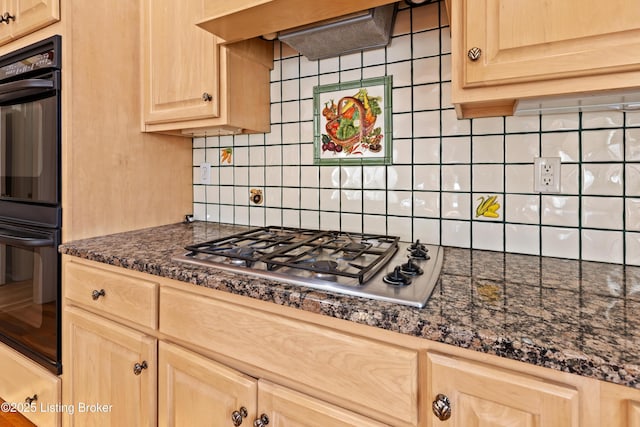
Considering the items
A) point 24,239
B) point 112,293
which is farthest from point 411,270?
point 24,239

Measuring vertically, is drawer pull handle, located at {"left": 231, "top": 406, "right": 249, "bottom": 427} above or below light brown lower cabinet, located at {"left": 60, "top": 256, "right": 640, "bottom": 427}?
below

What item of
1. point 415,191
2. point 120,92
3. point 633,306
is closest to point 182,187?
point 120,92

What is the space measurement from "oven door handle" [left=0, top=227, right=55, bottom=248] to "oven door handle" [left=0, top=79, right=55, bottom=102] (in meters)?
0.55

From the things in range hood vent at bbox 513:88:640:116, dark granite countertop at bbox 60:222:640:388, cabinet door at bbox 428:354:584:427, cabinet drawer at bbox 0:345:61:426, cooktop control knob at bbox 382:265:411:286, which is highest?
range hood vent at bbox 513:88:640:116

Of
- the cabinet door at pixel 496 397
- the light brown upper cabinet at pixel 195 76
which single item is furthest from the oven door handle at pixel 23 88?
the cabinet door at pixel 496 397

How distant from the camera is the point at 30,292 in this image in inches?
53.6

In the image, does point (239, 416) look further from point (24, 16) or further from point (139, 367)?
point (24, 16)

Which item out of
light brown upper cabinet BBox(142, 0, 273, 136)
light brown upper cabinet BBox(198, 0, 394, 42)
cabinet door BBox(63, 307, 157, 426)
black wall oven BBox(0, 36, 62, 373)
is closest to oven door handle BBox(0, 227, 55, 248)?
black wall oven BBox(0, 36, 62, 373)

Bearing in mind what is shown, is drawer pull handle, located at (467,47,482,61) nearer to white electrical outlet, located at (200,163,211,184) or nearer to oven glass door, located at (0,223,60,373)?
white electrical outlet, located at (200,163,211,184)

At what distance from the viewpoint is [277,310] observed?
79 cm

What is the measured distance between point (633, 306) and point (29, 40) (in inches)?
85.2

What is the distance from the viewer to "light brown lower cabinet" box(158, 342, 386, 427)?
744mm

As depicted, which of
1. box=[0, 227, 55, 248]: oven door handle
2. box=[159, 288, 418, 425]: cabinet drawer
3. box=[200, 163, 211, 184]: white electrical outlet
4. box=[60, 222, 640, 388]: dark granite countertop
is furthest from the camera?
box=[200, 163, 211, 184]: white electrical outlet

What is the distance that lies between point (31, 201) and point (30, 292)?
1.20 ft
